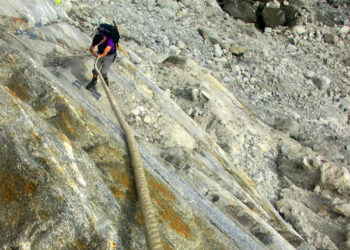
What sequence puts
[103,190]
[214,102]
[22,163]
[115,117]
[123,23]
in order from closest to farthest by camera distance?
[22,163], [103,190], [115,117], [214,102], [123,23]

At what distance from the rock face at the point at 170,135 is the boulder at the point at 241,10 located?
2189mm

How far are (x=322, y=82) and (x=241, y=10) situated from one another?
921 centimetres

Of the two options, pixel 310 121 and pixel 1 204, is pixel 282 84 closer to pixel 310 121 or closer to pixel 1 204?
pixel 310 121

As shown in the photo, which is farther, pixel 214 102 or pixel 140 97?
pixel 214 102

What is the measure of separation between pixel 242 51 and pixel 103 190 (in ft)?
59.2

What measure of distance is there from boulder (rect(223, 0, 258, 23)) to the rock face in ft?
7.18

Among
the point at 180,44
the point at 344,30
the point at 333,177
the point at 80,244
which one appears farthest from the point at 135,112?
the point at 344,30

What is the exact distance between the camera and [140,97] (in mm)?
8148

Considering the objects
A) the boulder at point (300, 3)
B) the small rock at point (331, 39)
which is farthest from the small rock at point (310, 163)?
the boulder at point (300, 3)

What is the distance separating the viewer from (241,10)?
2422cm

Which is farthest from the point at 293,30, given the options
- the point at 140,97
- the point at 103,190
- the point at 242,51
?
the point at 103,190

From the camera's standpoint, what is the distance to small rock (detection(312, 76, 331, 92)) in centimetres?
1984

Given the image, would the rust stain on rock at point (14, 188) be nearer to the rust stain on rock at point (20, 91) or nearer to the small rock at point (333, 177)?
the rust stain on rock at point (20, 91)

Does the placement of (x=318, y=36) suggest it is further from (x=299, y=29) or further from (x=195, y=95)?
(x=195, y=95)
